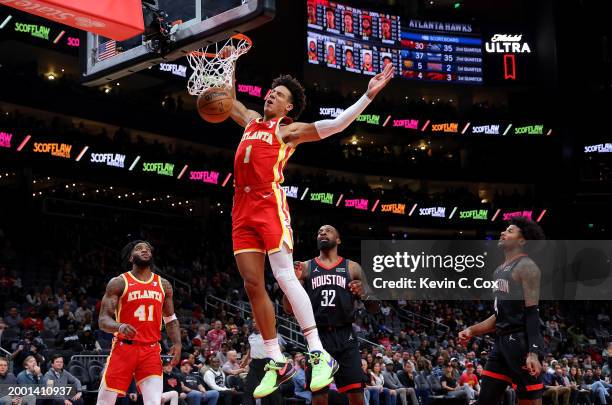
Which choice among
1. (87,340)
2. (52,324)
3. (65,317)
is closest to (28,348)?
(87,340)

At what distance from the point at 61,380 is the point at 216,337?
581 cm

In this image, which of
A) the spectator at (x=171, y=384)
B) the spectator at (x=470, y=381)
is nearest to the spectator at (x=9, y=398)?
the spectator at (x=171, y=384)

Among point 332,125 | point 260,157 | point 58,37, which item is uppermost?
point 58,37

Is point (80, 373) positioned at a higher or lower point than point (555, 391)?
higher

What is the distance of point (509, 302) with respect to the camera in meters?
7.82

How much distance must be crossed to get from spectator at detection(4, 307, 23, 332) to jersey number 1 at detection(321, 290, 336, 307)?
1154cm

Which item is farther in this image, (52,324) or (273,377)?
(52,324)

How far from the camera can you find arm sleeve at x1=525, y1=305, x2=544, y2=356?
7.33 metres

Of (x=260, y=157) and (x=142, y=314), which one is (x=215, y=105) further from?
(x=142, y=314)

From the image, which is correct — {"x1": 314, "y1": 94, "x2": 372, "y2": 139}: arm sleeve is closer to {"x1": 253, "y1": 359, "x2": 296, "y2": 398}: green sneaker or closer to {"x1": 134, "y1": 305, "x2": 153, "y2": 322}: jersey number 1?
{"x1": 253, "y1": 359, "x2": 296, "y2": 398}: green sneaker

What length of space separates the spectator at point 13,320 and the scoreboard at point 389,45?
2082cm

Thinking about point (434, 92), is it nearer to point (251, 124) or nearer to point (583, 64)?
point (583, 64)

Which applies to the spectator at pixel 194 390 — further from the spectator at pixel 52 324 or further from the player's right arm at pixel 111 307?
the player's right arm at pixel 111 307

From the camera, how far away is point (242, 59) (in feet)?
117
